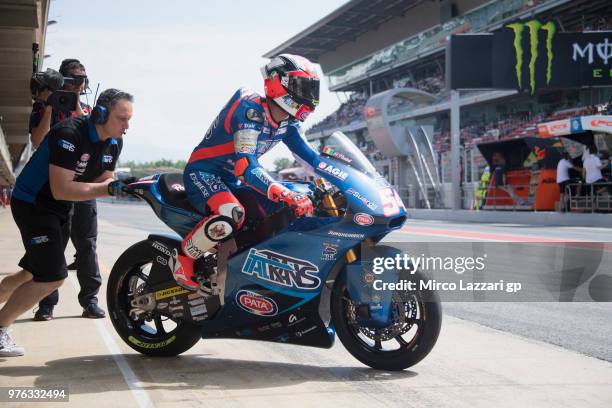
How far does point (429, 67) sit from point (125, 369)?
6273 centimetres

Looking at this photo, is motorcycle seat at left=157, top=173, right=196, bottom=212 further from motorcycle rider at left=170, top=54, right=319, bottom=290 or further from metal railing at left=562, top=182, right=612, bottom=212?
metal railing at left=562, top=182, right=612, bottom=212

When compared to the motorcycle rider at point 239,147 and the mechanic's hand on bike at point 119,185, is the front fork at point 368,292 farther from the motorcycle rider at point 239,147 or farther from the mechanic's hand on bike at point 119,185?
the mechanic's hand on bike at point 119,185

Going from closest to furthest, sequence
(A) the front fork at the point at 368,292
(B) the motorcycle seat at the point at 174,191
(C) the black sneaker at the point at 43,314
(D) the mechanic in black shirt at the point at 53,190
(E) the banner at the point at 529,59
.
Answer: (A) the front fork at the point at 368,292 < (D) the mechanic in black shirt at the point at 53,190 < (B) the motorcycle seat at the point at 174,191 < (C) the black sneaker at the point at 43,314 < (E) the banner at the point at 529,59

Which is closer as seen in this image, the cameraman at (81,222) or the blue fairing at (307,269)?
the blue fairing at (307,269)

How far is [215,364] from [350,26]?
71917 millimetres

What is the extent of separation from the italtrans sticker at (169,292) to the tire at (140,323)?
0.09 meters

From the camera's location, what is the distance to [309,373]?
4578 millimetres

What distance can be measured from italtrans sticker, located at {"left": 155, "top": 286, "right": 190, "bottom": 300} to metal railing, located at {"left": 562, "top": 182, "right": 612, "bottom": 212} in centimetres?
1838

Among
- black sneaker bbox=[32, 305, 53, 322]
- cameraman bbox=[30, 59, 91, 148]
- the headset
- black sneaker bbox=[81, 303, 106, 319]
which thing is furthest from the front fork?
black sneaker bbox=[32, 305, 53, 322]

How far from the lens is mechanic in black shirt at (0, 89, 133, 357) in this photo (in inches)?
188

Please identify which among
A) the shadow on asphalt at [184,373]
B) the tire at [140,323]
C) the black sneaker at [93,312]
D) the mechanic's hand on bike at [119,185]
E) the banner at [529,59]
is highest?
the banner at [529,59]

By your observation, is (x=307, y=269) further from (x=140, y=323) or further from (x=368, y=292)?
(x=140, y=323)

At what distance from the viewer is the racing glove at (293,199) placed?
430 cm

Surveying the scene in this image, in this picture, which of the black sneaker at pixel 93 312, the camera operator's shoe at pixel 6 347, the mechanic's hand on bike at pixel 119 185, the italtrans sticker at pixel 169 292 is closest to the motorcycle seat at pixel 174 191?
the mechanic's hand on bike at pixel 119 185
